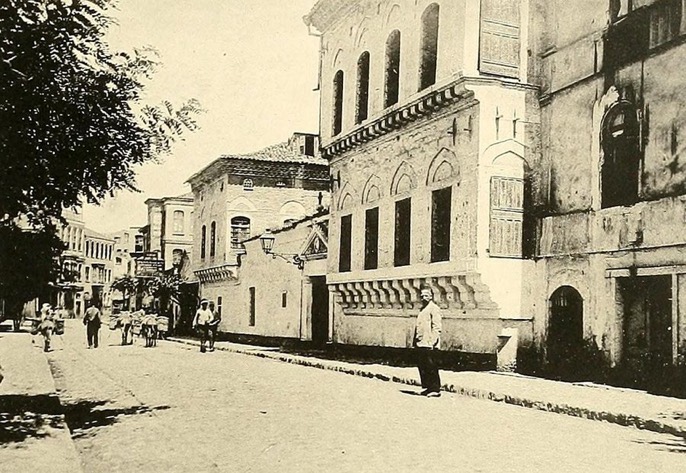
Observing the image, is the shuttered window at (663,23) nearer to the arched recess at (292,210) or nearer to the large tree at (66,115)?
the large tree at (66,115)

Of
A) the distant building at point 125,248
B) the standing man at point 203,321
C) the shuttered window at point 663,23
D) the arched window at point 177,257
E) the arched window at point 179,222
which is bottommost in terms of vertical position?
the standing man at point 203,321

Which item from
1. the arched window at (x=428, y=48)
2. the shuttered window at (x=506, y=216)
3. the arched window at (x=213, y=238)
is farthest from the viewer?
the arched window at (x=213, y=238)

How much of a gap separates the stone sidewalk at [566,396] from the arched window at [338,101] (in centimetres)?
876

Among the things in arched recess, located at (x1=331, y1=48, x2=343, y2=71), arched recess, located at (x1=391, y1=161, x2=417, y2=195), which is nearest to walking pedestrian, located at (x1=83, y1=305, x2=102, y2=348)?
arched recess, located at (x1=331, y1=48, x2=343, y2=71)

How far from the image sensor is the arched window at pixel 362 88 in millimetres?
20562

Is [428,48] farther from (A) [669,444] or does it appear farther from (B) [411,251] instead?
(A) [669,444]

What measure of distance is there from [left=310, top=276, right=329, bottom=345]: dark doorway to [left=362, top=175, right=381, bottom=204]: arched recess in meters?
3.75

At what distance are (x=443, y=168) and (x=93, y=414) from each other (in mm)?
8869

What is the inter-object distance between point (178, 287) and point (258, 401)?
2333 centimetres

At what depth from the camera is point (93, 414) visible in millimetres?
9891

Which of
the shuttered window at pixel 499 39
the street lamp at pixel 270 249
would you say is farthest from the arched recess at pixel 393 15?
the street lamp at pixel 270 249

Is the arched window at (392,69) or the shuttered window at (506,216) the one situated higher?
the arched window at (392,69)

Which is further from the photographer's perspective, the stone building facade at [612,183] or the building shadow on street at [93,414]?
the stone building facade at [612,183]

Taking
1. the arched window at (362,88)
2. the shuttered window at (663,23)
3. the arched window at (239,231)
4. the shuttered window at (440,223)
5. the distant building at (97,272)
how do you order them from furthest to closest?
the arched window at (239,231), the arched window at (362,88), the shuttered window at (440,223), the distant building at (97,272), the shuttered window at (663,23)
